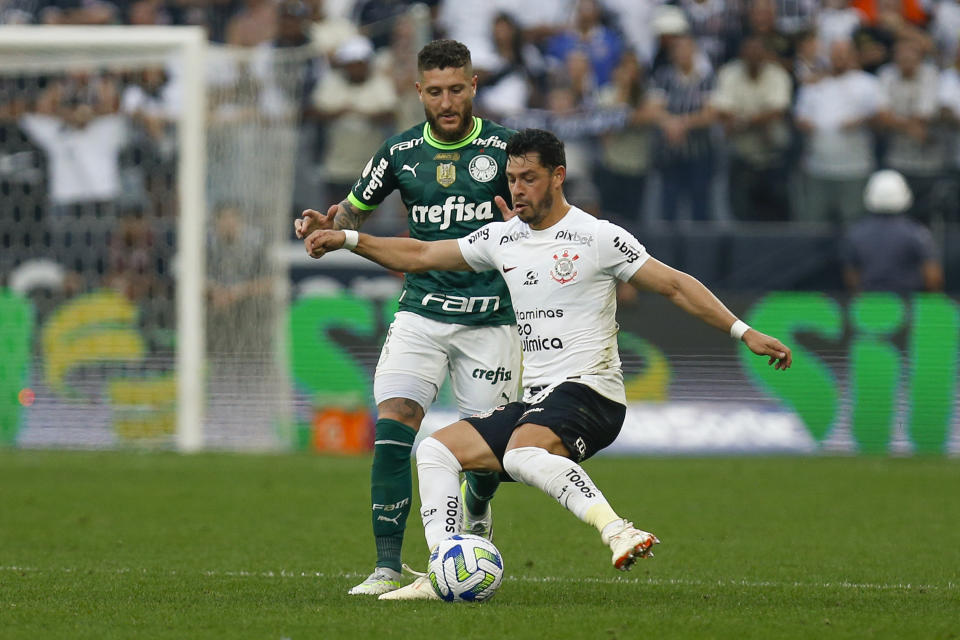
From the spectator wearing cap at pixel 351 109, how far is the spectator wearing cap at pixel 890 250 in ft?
18.3

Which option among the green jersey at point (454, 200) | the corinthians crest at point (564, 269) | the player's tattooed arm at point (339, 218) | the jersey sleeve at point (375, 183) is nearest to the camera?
the corinthians crest at point (564, 269)

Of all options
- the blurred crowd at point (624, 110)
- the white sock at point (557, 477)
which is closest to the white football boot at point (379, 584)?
the white sock at point (557, 477)

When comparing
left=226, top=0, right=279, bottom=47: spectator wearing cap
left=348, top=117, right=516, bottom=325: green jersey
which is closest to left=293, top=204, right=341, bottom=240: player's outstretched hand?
left=348, top=117, right=516, bottom=325: green jersey

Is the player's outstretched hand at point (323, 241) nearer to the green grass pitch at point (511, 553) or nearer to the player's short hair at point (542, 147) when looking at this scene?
the player's short hair at point (542, 147)

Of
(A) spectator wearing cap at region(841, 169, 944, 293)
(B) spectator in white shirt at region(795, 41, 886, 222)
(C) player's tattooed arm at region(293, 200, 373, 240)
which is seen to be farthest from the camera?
(B) spectator in white shirt at region(795, 41, 886, 222)

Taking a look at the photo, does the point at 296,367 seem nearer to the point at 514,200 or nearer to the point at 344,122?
the point at 344,122

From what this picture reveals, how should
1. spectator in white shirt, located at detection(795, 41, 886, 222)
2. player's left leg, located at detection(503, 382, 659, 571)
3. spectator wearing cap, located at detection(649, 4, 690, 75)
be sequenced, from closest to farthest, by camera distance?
player's left leg, located at detection(503, 382, 659, 571) < spectator in white shirt, located at detection(795, 41, 886, 222) < spectator wearing cap, located at detection(649, 4, 690, 75)

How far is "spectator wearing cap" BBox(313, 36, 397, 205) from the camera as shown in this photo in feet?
60.1

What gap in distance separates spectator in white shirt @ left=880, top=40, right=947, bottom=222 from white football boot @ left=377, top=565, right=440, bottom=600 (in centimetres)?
1137

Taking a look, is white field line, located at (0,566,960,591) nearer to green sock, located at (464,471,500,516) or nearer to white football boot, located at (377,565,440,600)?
green sock, located at (464,471,500,516)

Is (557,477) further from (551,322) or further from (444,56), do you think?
(444,56)

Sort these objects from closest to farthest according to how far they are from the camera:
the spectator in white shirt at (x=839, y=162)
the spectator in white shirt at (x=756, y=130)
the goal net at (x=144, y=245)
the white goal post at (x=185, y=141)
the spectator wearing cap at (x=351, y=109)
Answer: the white goal post at (x=185, y=141)
the goal net at (x=144, y=245)
the spectator in white shirt at (x=839, y=162)
the spectator in white shirt at (x=756, y=130)
the spectator wearing cap at (x=351, y=109)

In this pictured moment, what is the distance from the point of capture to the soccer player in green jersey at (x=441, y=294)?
26.2ft

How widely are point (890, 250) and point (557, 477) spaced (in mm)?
10346
